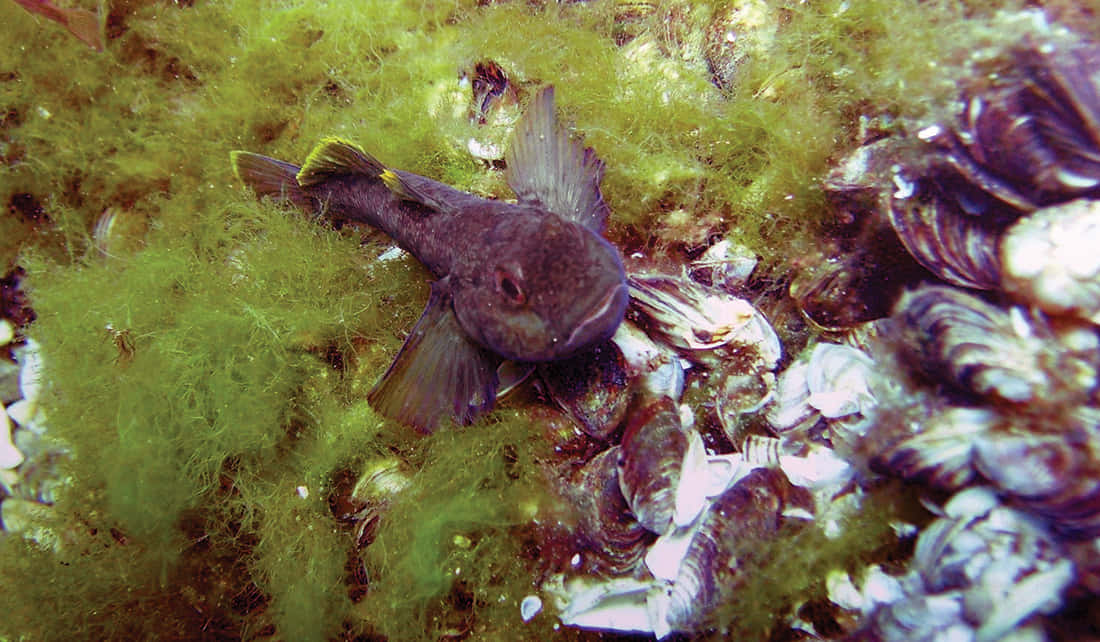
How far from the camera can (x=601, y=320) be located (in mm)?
2154

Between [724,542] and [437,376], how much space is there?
1.70 m

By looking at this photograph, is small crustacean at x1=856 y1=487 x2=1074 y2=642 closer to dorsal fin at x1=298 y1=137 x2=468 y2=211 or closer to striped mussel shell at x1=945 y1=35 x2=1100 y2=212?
striped mussel shell at x1=945 y1=35 x2=1100 y2=212

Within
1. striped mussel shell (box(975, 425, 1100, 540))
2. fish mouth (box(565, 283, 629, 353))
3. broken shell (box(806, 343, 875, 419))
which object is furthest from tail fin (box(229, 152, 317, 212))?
striped mussel shell (box(975, 425, 1100, 540))

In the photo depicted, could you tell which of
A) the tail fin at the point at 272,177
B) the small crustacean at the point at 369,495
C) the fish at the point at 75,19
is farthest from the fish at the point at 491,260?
the fish at the point at 75,19

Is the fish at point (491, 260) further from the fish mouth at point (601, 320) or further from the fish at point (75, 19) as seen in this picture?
the fish at point (75, 19)

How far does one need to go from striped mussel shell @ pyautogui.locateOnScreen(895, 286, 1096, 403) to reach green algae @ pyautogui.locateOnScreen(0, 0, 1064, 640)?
0.74m

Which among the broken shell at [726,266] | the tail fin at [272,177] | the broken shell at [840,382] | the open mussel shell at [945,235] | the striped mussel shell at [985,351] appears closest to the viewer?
the striped mussel shell at [985,351]

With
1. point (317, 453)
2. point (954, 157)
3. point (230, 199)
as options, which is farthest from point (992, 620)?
point (230, 199)

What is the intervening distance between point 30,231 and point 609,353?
5.01 metres

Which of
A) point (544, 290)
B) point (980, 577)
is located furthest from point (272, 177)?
point (980, 577)

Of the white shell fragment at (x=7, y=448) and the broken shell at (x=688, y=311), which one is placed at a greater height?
the broken shell at (x=688, y=311)

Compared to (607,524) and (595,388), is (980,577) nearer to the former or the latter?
(607,524)

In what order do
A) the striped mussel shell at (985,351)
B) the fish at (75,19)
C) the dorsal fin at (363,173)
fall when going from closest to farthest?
the striped mussel shell at (985,351) < the dorsal fin at (363,173) < the fish at (75,19)

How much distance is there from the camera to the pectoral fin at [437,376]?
2.76m
